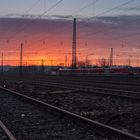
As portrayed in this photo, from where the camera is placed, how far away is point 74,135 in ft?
37.3

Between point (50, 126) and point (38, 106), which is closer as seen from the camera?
point (50, 126)

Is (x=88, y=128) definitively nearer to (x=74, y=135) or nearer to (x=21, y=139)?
(x=74, y=135)

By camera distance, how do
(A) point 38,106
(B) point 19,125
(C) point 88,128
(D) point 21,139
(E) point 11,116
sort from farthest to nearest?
(A) point 38,106, (E) point 11,116, (B) point 19,125, (C) point 88,128, (D) point 21,139

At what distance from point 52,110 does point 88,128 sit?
5059mm

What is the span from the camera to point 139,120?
13758mm

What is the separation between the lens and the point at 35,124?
13.8 m

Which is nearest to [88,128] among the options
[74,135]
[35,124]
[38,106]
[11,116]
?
[74,135]

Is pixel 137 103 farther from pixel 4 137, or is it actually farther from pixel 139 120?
pixel 4 137

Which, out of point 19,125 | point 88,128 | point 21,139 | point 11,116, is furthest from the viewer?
point 11,116

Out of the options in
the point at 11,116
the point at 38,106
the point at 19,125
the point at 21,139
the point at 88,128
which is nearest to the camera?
the point at 21,139

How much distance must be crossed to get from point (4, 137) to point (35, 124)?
2.80m

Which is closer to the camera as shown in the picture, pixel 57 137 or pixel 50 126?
pixel 57 137

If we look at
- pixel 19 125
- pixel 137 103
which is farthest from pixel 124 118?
pixel 137 103

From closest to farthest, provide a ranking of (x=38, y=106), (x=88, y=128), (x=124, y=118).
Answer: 1. (x=88, y=128)
2. (x=124, y=118)
3. (x=38, y=106)
